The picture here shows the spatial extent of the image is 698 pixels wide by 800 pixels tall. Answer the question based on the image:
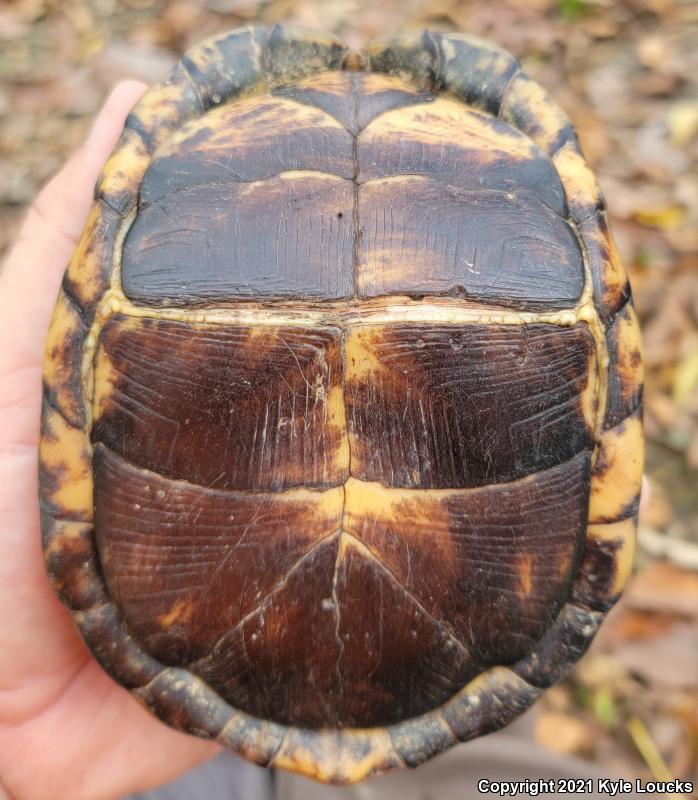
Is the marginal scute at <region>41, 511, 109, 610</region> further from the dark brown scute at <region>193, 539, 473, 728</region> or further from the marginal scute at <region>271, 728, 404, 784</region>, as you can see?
the marginal scute at <region>271, 728, 404, 784</region>

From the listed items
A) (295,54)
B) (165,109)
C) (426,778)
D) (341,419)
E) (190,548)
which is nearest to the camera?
(341,419)

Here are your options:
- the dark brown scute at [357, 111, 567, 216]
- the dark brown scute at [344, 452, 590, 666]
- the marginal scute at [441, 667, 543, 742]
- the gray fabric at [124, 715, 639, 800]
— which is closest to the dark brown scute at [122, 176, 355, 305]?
the dark brown scute at [357, 111, 567, 216]

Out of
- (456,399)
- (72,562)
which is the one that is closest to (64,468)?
(72,562)

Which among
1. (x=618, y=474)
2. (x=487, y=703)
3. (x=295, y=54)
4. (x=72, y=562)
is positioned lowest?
(x=487, y=703)

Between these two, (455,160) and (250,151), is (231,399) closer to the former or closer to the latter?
(250,151)

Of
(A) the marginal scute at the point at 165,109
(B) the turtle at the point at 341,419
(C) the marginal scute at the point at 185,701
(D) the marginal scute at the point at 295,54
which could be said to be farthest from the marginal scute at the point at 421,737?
(D) the marginal scute at the point at 295,54

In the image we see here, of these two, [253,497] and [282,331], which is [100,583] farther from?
[282,331]
